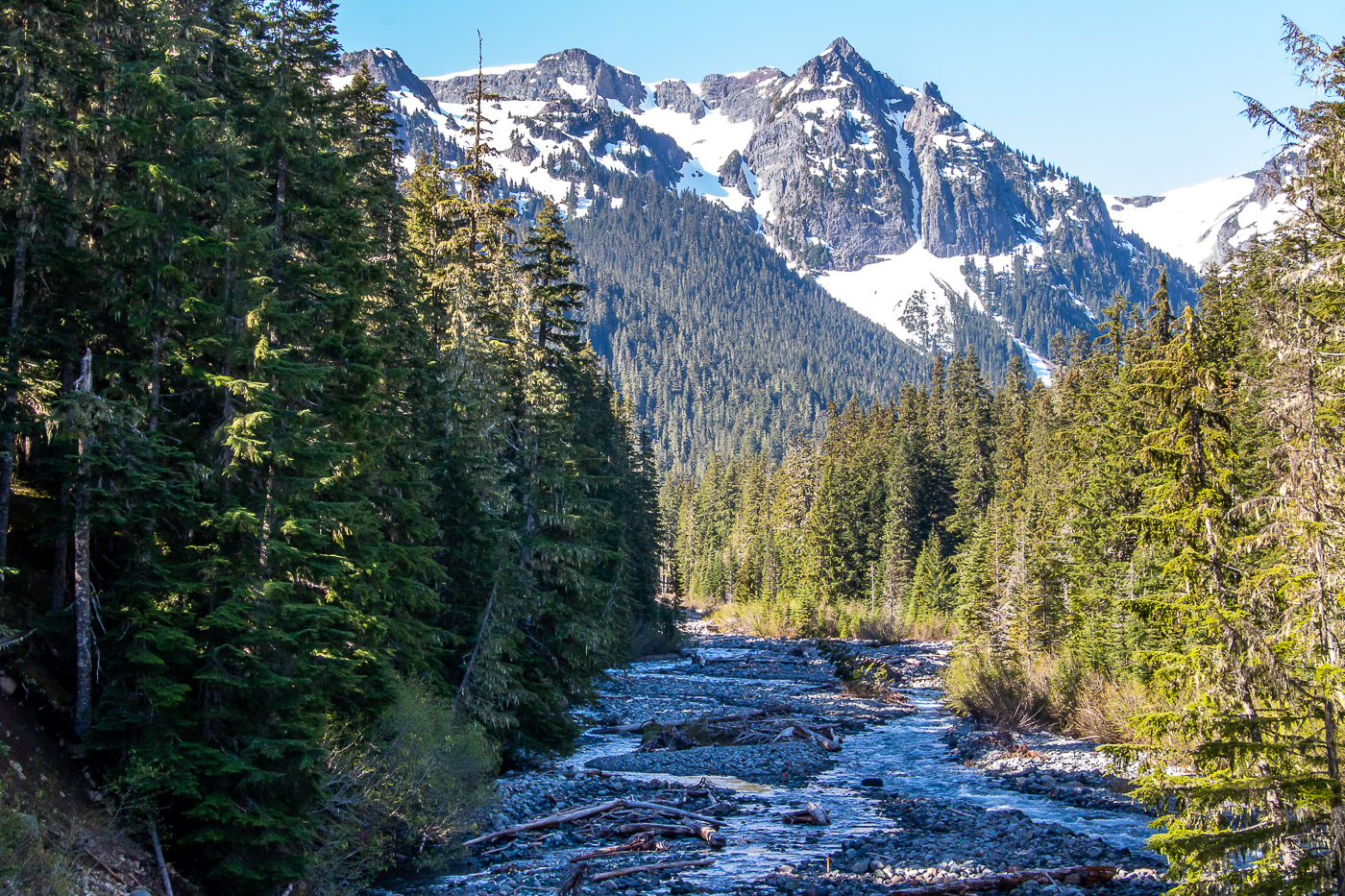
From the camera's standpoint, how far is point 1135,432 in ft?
105

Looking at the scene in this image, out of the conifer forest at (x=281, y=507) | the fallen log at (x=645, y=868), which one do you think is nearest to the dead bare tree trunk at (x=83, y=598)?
the conifer forest at (x=281, y=507)

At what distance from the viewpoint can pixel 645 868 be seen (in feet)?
45.2

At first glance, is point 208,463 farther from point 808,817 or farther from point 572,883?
point 808,817

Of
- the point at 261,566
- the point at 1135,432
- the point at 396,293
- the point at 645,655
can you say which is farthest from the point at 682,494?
the point at 261,566

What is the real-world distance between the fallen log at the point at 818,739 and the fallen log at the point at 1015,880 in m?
11.4

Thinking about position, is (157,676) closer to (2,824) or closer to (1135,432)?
(2,824)

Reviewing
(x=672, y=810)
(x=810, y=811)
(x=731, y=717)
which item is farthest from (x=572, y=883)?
(x=731, y=717)

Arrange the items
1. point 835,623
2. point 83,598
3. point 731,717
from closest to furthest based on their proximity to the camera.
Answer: point 83,598 → point 731,717 → point 835,623

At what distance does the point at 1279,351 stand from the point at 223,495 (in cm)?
1354

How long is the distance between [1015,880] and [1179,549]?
571cm

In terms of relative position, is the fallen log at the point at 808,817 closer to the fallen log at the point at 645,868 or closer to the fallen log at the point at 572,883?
the fallen log at the point at 645,868

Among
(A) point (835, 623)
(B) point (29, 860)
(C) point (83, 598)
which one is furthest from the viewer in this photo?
(A) point (835, 623)

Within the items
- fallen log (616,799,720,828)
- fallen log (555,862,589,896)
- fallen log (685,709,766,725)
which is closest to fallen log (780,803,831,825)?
fallen log (616,799,720,828)

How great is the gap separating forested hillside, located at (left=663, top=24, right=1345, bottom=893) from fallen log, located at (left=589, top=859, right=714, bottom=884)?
7117 millimetres
